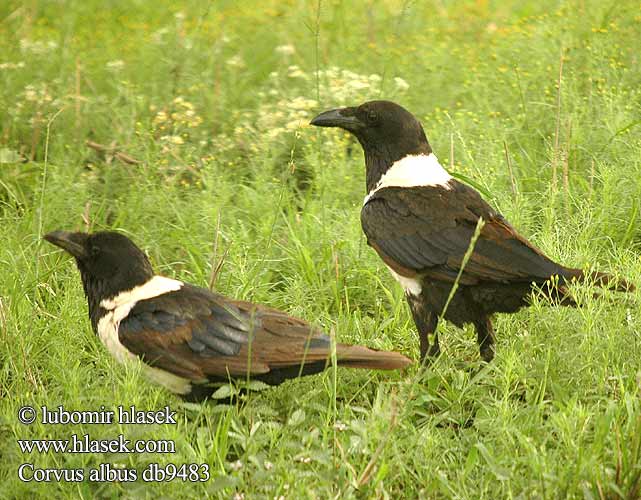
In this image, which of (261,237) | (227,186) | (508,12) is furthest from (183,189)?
(508,12)

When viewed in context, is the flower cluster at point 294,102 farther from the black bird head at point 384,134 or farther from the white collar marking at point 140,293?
the white collar marking at point 140,293

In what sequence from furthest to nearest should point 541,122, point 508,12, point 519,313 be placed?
point 508,12, point 541,122, point 519,313

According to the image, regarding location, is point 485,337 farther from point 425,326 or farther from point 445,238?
point 445,238

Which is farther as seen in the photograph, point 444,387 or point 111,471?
point 444,387

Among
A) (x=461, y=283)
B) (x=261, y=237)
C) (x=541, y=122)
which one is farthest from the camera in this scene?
(x=541, y=122)

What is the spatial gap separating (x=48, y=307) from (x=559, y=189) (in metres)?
2.87

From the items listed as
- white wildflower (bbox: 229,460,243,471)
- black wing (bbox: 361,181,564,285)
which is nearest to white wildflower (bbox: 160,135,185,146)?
black wing (bbox: 361,181,564,285)

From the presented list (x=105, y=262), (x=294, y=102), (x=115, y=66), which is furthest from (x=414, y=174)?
(x=115, y=66)

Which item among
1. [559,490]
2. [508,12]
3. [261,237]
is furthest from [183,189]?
[508,12]

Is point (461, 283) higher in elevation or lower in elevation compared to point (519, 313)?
higher

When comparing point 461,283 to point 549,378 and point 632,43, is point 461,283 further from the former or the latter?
point 632,43

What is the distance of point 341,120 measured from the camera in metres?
5.38

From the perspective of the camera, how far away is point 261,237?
19.4ft

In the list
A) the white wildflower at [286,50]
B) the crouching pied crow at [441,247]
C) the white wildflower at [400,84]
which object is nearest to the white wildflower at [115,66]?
the white wildflower at [286,50]
